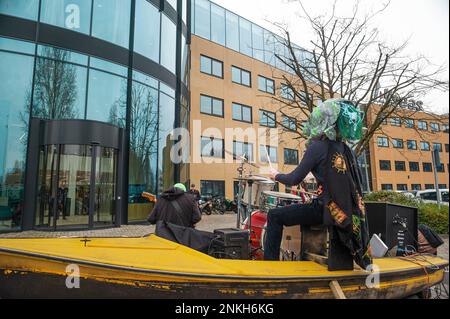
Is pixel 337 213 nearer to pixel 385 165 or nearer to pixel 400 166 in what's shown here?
pixel 385 165

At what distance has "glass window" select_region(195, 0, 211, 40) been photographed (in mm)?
24406

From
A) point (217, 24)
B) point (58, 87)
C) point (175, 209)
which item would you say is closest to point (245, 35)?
point (217, 24)

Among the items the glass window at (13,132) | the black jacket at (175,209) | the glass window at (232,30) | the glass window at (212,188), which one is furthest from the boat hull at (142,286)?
the glass window at (232,30)

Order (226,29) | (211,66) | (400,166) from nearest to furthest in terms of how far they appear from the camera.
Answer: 1. (211,66)
2. (226,29)
3. (400,166)

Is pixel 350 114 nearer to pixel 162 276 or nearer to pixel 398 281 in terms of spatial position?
pixel 398 281

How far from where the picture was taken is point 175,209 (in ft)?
15.9

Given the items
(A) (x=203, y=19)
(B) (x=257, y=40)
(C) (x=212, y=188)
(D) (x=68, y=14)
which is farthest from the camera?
(B) (x=257, y=40)

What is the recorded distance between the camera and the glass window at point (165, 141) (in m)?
14.5

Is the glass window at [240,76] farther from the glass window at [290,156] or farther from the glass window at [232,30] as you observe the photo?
the glass window at [290,156]

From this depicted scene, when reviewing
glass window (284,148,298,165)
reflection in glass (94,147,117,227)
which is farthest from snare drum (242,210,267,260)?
glass window (284,148,298,165)

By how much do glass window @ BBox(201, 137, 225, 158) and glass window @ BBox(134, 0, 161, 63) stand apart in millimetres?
9386

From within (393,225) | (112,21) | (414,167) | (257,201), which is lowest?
(393,225)

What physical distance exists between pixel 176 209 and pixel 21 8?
10610 millimetres

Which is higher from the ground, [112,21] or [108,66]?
[112,21]
